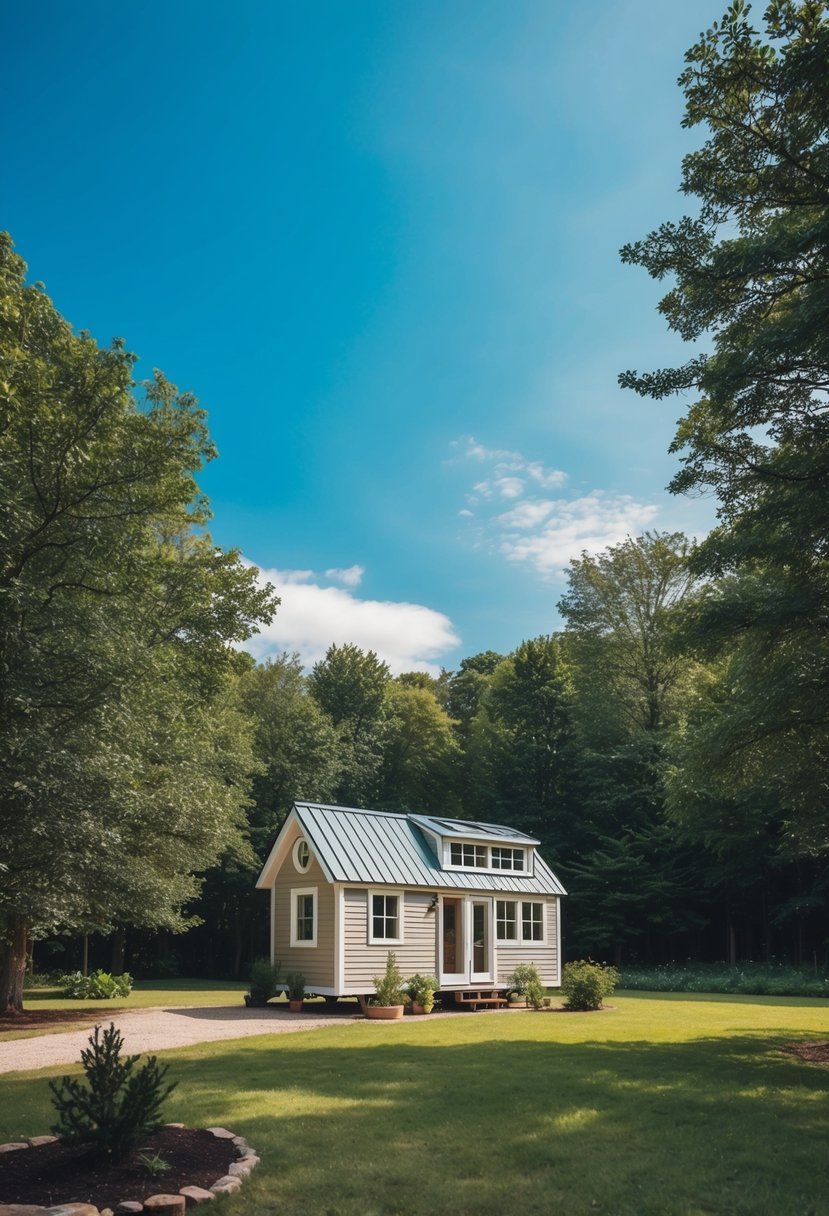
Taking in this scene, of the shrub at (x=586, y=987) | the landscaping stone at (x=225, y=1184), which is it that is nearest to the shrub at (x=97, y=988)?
the shrub at (x=586, y=987)

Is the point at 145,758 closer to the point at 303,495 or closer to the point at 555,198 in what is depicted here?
the point at 303,495

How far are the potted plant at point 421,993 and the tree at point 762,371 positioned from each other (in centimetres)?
1007

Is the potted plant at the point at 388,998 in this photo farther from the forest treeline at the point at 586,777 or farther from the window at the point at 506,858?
the forest treeline at the point at 586,777

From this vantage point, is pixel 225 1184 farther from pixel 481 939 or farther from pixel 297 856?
pixel 481 939

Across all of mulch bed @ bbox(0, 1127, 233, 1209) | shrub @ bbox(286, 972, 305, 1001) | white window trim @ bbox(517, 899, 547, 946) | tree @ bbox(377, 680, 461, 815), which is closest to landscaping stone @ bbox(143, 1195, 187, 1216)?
mulch bed @ bbox(0, 1127, 233, 1209)

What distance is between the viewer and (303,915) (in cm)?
2088

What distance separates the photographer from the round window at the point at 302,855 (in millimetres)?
21031

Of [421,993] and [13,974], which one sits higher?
[13,974]

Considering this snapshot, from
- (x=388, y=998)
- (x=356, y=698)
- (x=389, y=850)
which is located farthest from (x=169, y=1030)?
(x=356, y=698)

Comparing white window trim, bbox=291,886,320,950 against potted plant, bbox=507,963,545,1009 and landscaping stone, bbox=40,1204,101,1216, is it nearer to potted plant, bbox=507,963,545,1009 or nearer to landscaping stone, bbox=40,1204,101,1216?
potted plant, bbox=507,963,545,1009

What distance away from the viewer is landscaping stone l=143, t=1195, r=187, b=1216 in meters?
5.40

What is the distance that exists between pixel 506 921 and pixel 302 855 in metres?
5.99

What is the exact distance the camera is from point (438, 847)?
73.4 ft

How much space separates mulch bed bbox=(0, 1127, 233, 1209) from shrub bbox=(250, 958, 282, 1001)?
13873mm
